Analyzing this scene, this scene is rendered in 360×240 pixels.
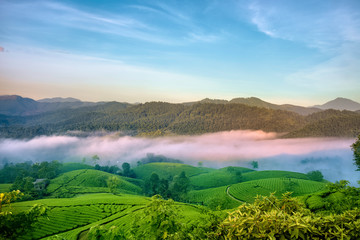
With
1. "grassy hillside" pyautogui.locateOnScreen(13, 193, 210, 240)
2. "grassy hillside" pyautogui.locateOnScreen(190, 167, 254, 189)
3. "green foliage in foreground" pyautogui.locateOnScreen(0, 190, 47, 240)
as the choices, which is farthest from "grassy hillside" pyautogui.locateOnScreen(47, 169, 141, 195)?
"green foliage in foreground" pyautogui.locateOnScreen(0, 190, 47, 240)

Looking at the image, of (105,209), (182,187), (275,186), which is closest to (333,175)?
(275,186)

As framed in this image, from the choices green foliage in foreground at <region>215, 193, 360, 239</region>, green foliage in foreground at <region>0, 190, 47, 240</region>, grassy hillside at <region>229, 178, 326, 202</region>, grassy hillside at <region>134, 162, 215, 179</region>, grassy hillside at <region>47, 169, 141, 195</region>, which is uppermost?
green foliage in foreground at <region>215, 193, 360, 239</region>

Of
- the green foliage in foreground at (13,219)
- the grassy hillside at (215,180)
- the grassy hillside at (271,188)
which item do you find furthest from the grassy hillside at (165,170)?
the green foliage in foreground at (13,219)

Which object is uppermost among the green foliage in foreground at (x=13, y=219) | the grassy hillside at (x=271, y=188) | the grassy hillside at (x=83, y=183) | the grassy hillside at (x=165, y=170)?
the green foliage in foreground at (x=13, y=219)

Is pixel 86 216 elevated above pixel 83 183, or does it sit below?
above

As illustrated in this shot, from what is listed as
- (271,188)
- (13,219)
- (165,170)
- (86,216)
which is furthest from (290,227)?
(165,170)

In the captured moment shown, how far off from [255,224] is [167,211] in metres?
3.96

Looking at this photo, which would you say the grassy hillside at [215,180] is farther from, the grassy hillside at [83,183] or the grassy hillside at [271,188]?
the grassy hillside at [83,183]

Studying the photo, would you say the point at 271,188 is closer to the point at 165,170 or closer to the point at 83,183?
the point at 165,170

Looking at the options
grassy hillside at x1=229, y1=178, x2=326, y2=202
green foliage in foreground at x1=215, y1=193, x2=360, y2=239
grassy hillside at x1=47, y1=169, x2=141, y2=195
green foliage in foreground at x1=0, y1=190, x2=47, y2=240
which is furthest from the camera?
grassy hillside at x1=47, y1=169, x2=141, y2=195

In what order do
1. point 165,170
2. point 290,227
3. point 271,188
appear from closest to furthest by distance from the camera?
point 290,227
point 271,188
point 165,170

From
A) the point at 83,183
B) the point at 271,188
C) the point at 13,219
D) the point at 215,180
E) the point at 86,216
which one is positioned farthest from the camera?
the point at 215,180

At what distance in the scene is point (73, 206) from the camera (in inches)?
1816

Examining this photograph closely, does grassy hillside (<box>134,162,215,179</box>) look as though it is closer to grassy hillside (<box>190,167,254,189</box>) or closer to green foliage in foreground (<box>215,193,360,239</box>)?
grassy hillside (<box>190,167,254,189</box>)
